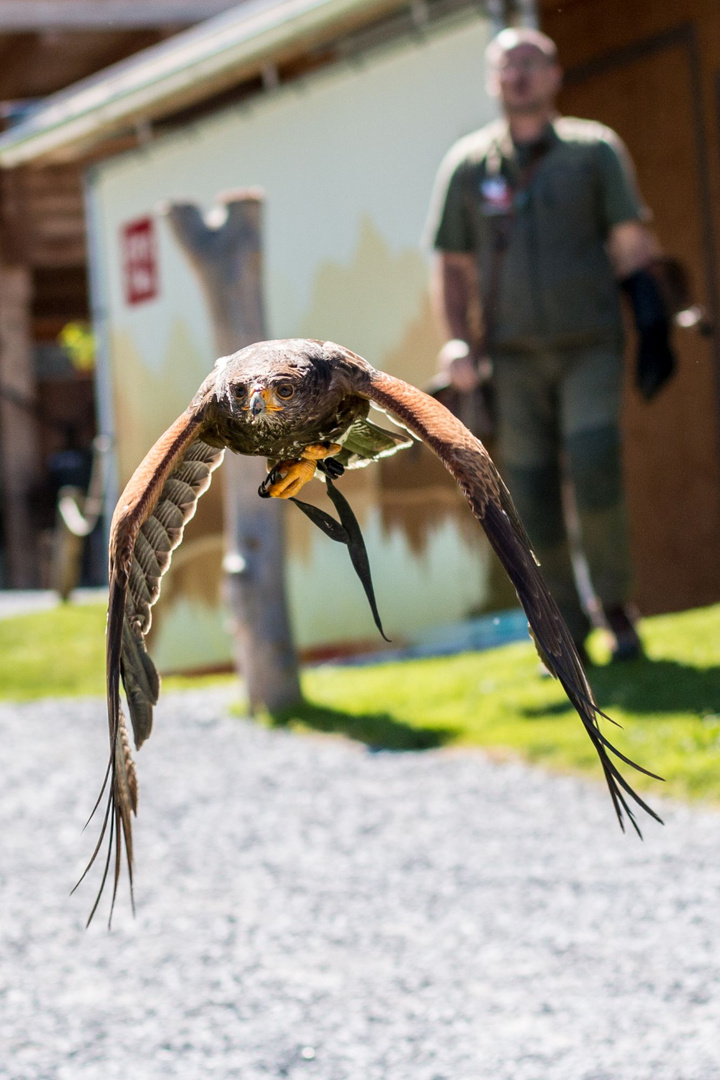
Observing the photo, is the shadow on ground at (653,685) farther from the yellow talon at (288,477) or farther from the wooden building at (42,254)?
the wooden building at (42,254)

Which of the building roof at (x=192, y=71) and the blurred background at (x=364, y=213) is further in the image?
the blurred background at (x=364, y=213)

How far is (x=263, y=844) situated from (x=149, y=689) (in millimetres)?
3344

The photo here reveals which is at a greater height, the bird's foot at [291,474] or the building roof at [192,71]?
the building roof at [192,71]

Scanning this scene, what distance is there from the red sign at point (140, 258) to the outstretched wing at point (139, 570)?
6264 mm

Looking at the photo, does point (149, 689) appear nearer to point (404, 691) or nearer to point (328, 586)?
point (404, 691)

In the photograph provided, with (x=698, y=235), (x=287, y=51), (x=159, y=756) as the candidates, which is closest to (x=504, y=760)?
(x=159, y=756)

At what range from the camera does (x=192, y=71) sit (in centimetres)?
579

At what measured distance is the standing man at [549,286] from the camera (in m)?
3.06

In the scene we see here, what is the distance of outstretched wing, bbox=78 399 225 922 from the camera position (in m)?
0.78

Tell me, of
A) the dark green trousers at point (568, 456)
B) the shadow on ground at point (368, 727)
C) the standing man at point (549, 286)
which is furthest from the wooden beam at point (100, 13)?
the dark green trousers at point (568, 456)

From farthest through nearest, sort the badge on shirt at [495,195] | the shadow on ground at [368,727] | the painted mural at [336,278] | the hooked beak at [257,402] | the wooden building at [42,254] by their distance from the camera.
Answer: the wooden building at [42,254], the painted mural at [336,278], the shadow on ground at [368,727], the badge on shirt at [495,195], the hooked beak at [257,402]

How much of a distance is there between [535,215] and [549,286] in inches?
14.4

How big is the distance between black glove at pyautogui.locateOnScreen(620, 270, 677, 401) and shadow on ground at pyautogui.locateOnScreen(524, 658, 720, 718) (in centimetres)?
156

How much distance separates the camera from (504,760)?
14.2 feet
